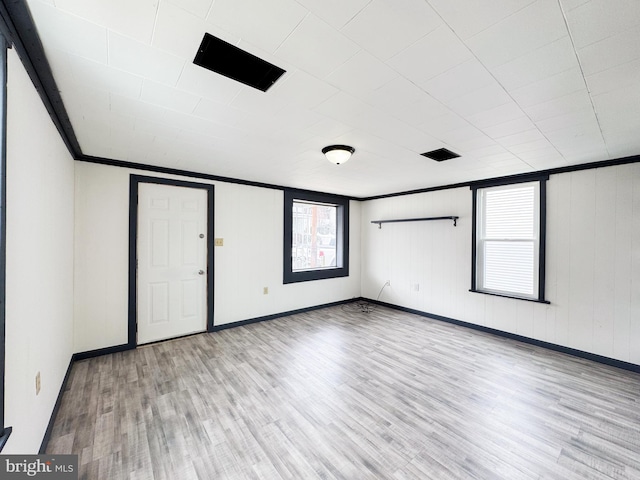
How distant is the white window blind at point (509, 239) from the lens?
3807mm

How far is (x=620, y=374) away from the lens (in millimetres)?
2951

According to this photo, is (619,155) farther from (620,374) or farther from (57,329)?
(57,329)

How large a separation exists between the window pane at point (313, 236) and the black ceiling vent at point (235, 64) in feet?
11.8

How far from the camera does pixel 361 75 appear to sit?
62.2 inches

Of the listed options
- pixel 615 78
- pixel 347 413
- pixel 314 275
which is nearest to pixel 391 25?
pixel 615 78

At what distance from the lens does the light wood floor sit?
173cm

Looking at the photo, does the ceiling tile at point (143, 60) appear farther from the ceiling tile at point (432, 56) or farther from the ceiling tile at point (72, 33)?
the ceiling tile at point (432, 56)

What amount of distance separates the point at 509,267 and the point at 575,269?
Answer: 2.44 ft

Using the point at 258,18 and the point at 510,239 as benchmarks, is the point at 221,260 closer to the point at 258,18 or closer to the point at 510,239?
the point at 258,18

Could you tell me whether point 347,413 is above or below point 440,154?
below

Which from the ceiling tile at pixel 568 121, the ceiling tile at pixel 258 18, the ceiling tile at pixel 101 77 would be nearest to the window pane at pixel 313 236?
the ceiling tile at pixel 101 77

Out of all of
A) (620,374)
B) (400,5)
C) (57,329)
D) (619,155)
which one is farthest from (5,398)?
(619,155)

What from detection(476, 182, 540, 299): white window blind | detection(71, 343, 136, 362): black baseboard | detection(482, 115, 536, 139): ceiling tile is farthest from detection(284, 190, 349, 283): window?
detection(482, 115, 536, 139): ceiling tile

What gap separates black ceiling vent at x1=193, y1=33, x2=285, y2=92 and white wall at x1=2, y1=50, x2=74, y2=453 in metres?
0.86
